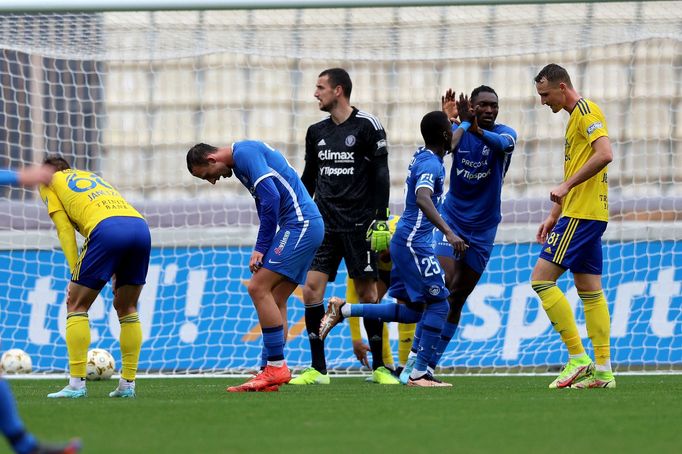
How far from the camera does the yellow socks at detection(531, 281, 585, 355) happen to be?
7535 mm

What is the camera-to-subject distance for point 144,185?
13492 millimetres

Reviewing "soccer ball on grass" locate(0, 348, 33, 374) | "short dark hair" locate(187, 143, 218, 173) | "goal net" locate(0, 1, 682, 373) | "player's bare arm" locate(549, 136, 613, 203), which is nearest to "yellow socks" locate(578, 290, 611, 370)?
"player's bare arm" locate(549, 136, 613, 203)

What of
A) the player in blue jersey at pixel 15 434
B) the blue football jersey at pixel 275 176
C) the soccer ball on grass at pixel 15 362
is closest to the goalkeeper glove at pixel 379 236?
the blue football jersey at pixel 275 176

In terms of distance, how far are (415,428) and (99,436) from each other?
1338mm

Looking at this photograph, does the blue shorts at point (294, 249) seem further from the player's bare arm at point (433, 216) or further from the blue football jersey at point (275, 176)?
the player's bare arm at point (433, 216)

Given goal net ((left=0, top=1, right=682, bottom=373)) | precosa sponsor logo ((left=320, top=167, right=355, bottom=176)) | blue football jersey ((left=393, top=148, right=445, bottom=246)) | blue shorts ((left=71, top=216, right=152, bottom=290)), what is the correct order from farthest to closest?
goal net ((left=0, top=1, right=682, bottom=373)), precosa sponsor logo ((left=320, top=167, right=355, bottom=176)), blue football jersey ((left=393, top=148, right=445, bottom=246)), blue shorts ((left=71, top=216, right=152, bottom=290))

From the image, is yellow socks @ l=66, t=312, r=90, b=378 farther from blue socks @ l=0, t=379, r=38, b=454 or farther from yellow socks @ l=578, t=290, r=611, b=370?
yellow socks @ l=578, t=290, r=611, b=370

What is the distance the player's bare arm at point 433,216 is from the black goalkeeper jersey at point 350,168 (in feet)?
3.66

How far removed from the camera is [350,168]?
27.9 ft

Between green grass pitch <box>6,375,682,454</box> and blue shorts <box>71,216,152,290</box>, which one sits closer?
green grass pitch <box>6,375,682,454</box>

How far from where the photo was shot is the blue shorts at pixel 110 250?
6.72m

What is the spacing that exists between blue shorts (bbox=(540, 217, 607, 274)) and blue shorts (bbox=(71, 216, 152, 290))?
2575 mm

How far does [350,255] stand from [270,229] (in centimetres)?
145

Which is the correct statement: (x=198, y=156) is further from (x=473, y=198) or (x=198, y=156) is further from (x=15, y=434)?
(x=15, y=434)
